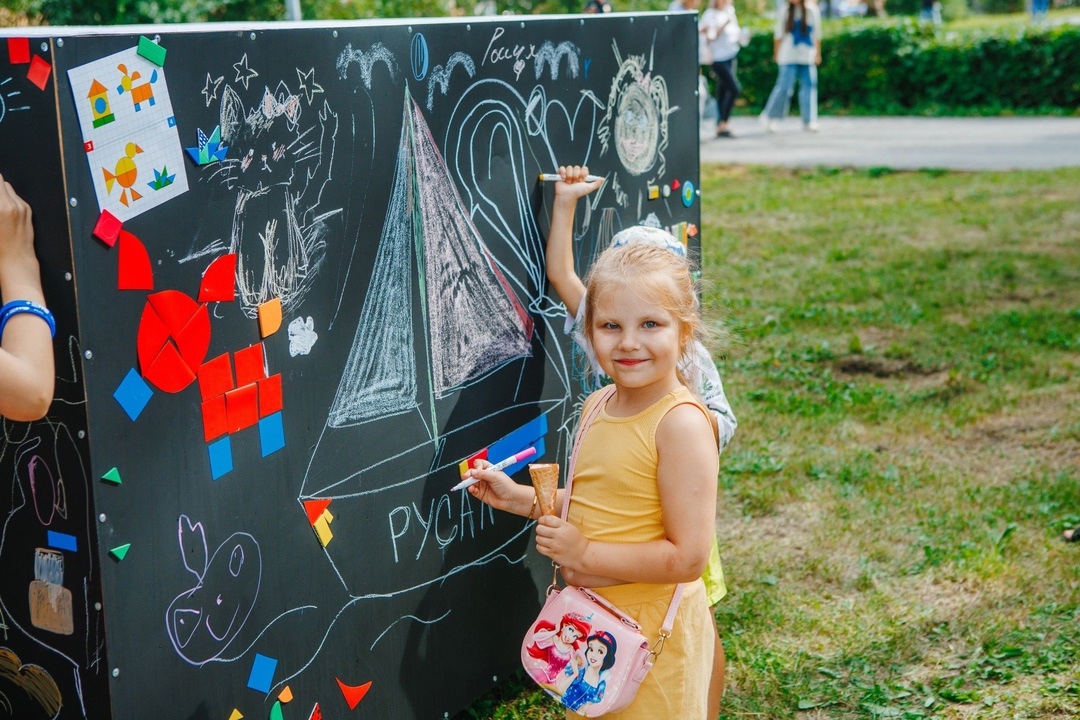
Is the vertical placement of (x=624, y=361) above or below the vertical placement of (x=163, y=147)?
below

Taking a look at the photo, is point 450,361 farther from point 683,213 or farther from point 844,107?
point 844,107

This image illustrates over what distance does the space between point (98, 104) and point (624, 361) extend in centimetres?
112

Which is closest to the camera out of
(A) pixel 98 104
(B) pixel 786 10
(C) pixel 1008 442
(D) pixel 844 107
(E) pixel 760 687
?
(A) pixel 98 104

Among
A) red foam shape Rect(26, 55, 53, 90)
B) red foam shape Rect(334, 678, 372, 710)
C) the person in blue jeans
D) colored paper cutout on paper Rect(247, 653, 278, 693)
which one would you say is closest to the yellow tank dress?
red foam shape Rect(334, 678, 372, 710)

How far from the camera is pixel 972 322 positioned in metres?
6.99

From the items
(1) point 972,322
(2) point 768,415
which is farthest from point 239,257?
(1) point 972,322

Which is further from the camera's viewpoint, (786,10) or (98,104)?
(786,10)

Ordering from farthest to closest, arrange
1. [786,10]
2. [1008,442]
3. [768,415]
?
[786,10], [768,415], [1008,442]

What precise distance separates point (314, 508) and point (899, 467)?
3.36 m

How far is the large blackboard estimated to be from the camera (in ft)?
6.41

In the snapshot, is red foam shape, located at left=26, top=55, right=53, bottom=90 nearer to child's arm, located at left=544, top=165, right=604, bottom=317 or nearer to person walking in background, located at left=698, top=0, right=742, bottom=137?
child's arm, located at left=544, top=165, right=604, bottom=317

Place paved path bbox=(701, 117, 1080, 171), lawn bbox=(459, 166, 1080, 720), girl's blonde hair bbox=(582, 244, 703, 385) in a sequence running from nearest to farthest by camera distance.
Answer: girl's blonde hair bbox=(582, 244, 703, 385) < lawn bbox=(459, 166, 1080, 720) < paved path bbox=(701, 117, 1080, 171)

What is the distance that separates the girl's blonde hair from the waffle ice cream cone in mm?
318

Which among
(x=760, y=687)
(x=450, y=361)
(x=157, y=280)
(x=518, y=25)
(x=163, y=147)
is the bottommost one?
(x=760, y=687)
